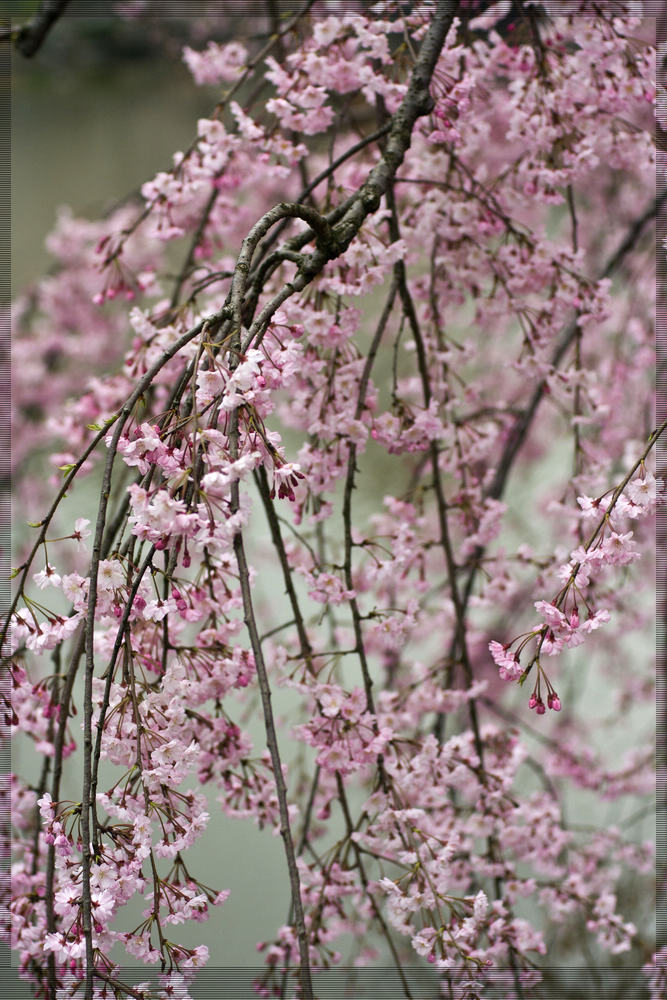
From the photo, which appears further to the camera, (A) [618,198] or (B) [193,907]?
(A) [618,198]

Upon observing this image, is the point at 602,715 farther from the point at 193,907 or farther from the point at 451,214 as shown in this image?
the point at 193,907

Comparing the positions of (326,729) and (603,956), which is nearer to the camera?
(326,729)

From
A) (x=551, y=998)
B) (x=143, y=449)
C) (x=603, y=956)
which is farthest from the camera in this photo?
(x=603, y=956)

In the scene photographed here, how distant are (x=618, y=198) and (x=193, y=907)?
2396 millimetres

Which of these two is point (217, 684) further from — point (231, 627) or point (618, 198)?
point (618, 198)

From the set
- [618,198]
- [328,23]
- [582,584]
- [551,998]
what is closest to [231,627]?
[582,584]

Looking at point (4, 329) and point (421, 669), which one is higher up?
point (4, 329)

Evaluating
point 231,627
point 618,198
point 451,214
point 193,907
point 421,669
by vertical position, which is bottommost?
point 193,907

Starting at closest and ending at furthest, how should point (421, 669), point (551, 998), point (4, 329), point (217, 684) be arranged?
point (217, 684)
point (421, 669)
point (551, 998)
point (4, 329)

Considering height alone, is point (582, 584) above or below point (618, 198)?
below

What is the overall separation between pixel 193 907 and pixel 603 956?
6.29ft

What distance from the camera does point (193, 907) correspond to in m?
0.72

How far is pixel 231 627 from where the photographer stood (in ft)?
2.85

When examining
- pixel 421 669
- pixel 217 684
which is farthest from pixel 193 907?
pixel 421 669
